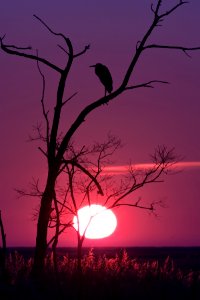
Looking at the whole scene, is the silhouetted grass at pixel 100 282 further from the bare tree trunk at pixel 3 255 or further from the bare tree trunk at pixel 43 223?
the bare tree trunk at pixel 43 223

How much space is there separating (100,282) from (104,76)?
17.3 feet

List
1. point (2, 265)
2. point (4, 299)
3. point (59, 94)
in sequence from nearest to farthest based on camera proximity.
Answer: point (4, 299)
point (2, 265)
point (59, 94)

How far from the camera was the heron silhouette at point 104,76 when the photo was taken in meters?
15.9

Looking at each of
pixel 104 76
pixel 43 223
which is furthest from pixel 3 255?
pixel 104 76

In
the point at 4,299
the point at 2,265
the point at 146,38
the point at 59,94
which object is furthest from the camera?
the point at 59,94

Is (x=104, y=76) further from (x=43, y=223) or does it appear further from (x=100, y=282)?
(x=100, y=282)

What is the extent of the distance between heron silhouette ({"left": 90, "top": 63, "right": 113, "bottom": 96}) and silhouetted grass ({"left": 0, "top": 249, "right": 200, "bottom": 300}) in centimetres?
409

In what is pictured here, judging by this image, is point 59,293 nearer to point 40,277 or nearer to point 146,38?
point 40,277

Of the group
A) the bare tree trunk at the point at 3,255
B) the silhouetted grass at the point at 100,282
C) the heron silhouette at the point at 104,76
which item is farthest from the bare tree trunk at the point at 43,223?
the heron silhouette at the point at 104,76

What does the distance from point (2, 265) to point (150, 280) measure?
3148mm

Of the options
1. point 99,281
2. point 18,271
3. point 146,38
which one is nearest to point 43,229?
point 18,271

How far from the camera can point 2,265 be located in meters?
13.5

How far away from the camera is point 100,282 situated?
44.3ft

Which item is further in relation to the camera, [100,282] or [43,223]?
[43,223]
